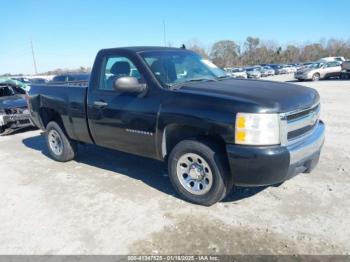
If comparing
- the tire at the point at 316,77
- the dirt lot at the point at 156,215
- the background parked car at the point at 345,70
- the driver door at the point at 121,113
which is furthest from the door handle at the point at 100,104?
the background parked car at the point at 345,70

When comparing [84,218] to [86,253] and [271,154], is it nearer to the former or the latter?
[86,253]

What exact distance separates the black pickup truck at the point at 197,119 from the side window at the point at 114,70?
0.6 inches

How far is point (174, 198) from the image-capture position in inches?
175

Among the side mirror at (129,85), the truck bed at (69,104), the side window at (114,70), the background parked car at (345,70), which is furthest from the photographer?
the background parked car at (345,70)

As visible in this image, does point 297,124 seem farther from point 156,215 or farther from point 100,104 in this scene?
point 100,104

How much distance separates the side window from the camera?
4806 mm

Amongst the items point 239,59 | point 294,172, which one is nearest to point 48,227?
point 294,172

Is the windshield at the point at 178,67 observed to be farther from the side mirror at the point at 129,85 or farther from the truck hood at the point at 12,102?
the truck hood at the point at 12,102

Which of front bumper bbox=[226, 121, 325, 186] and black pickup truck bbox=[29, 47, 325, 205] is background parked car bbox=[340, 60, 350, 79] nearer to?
black pickup truck bbox=[29, 47, 325, 205]

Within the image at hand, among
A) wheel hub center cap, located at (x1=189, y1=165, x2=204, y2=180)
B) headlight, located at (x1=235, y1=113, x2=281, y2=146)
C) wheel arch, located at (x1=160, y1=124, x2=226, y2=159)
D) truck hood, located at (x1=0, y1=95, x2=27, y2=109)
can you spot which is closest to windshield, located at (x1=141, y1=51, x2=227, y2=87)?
→ wheel arch, located at (x1=160, y1=124, x2=226, y2=159)

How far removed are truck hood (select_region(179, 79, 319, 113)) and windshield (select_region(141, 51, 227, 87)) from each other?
0.27 m

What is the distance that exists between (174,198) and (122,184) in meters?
1.01

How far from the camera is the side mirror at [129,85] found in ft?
13.9

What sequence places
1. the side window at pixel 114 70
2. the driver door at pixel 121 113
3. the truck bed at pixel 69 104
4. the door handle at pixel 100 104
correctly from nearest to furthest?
the driver door at pixel 121 113
the side window at pixel 114 70
the door handle at pixel 100 104
the truck bed at pixel 69 104
